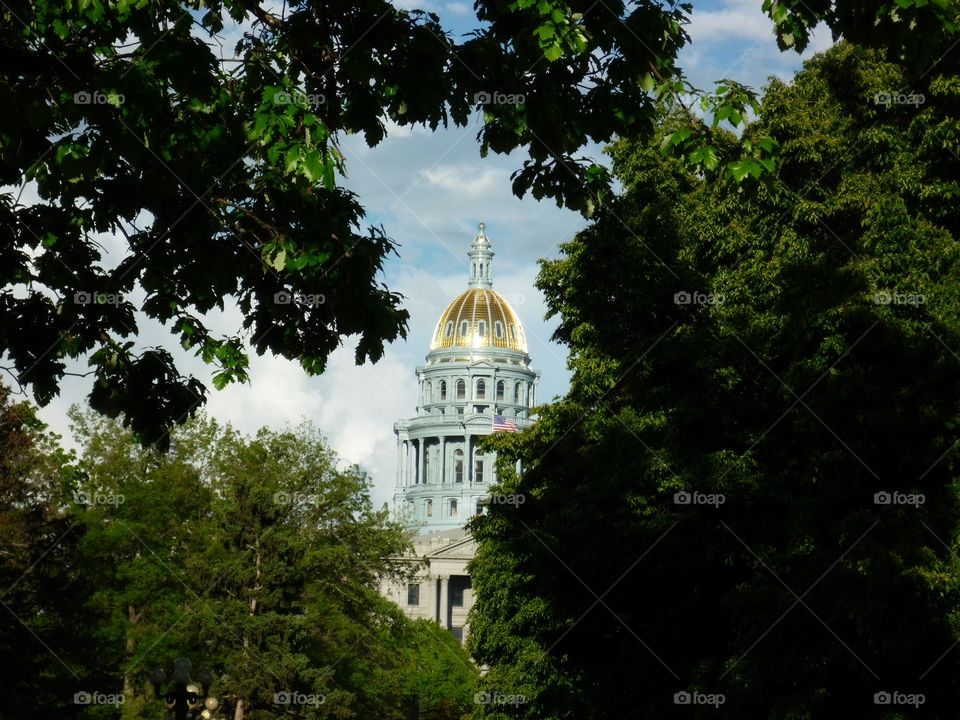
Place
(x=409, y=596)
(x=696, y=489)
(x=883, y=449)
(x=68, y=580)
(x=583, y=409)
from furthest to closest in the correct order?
(x=409, y=596), (x=68, y=580), (x=583, y=409), (x=696, y=489), (x=883, y=449)

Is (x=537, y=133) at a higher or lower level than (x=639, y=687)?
higher

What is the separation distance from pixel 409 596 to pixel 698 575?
99.9 meters

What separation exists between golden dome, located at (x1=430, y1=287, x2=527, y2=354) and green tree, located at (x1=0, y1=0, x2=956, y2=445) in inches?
5507

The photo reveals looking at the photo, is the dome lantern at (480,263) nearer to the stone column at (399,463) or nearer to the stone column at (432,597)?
the stone column at (399,463)

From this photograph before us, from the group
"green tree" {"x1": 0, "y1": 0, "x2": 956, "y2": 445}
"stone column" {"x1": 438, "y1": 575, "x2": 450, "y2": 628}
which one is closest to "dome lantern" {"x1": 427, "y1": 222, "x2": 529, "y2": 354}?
"stone column" {"x1": 438, "y1": 575, "x2": 450, "y2": 628}

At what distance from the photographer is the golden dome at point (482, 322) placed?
496 feet

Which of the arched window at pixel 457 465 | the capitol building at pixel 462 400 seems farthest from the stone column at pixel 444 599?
the arched window at pixel 457 465

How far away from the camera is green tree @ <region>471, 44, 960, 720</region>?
754 inches

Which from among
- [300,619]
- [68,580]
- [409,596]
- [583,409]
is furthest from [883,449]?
[409,596]

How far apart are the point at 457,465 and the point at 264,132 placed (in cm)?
14475

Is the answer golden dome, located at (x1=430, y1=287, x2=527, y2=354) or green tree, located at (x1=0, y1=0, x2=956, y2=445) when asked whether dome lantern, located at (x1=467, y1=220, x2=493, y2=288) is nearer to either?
A: golden dome, located at (x1=430, y1=287, x2=527, y2=354)

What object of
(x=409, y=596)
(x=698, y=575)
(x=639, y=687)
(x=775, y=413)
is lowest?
(x=639, y=687)

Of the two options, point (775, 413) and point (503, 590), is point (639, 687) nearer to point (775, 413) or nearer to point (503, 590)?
point (775, 413)

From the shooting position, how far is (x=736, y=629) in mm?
21516
